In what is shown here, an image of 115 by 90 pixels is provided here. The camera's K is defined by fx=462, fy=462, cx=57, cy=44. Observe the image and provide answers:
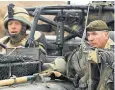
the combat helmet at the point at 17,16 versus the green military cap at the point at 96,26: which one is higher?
the combat helmet at the point at 17,16

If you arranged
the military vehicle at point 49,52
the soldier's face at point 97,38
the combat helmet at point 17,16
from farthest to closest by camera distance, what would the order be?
the combat helmet at point 17,16, the soldier's face at point 97,38, the military vehicle at point 49,52

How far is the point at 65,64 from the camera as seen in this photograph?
15.6 feet

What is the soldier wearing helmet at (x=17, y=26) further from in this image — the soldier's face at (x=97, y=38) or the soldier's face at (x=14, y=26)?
the soldier's face at (x=97, y=38)

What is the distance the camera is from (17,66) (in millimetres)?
4375

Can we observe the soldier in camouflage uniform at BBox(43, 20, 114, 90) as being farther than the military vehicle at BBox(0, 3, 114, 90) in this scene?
Yes

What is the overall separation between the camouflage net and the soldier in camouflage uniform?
15 cm

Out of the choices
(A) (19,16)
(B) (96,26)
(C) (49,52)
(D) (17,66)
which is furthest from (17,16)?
(C) (49,52)

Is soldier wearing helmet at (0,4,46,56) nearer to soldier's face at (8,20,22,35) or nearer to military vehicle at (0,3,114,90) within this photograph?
soldier's face at (8,20,22,35)

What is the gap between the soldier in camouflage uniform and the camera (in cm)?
446

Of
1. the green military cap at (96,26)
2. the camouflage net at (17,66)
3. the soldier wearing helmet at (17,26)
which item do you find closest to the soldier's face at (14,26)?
the soldier wearing helmet at (17,26)

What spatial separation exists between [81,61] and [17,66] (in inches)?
25.7

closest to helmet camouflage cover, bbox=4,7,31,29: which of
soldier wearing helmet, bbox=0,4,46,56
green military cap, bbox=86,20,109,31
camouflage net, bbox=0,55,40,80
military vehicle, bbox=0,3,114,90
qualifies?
soldier wearing helmet, bbox=0,4,46,56

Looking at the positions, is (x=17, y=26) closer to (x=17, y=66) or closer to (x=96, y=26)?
(x=17, y=66)

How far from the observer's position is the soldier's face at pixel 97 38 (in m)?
4.46
